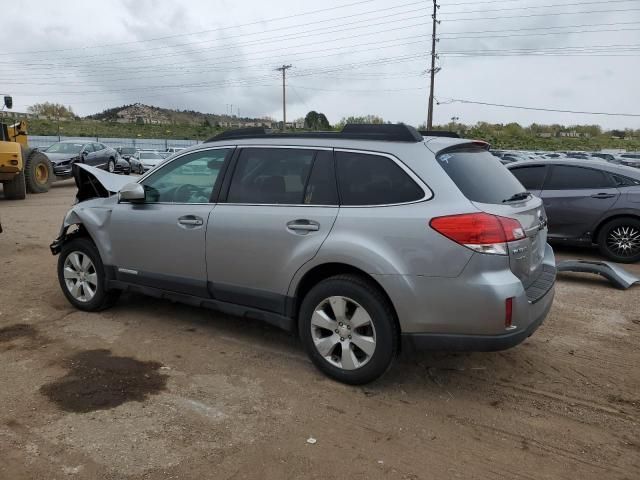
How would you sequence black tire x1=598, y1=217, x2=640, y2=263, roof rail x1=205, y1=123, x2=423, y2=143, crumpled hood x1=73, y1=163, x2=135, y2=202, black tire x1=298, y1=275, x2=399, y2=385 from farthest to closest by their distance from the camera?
black tire x1=598, y1=217, x2=640, y2=263 → crumpled hood x1=73, y1=163, x2=135, y2=202 → roof rail x1=205, y1=123, x2=423, y2=143 → black tire x1=298, y1=275, x2=399, y2=385

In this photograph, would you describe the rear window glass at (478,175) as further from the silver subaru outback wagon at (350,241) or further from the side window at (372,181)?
the side window at (372,181)

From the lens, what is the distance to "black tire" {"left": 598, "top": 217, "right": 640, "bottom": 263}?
7.49 m

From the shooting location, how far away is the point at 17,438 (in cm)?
294

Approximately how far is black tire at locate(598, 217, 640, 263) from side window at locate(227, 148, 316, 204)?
573 cm

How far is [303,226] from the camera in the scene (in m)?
3.63

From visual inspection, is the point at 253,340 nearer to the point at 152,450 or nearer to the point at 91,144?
the point at 152,450

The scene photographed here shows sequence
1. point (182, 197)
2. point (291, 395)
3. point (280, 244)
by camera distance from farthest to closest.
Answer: point (182, 197) < point (280, 244) < point (291, 395)

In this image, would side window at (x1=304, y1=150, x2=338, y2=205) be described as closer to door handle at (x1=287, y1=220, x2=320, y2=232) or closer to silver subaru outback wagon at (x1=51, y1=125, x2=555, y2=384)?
silver subaru outback wagon at (x1=51, y1=125, x2=555, y2=384)

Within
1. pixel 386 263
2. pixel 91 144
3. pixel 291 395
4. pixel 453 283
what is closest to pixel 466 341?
pixel 453 283

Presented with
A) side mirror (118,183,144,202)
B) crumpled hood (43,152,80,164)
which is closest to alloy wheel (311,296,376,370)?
side mirror (118,183,144,202)

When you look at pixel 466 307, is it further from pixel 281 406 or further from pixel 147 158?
pixel 147 158

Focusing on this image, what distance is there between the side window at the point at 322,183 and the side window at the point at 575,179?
223 inches

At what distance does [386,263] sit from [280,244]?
2.72ft

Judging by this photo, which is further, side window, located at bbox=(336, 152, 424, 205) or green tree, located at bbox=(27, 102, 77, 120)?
green tree, located at bbox=(27, 102, 77, 120)
